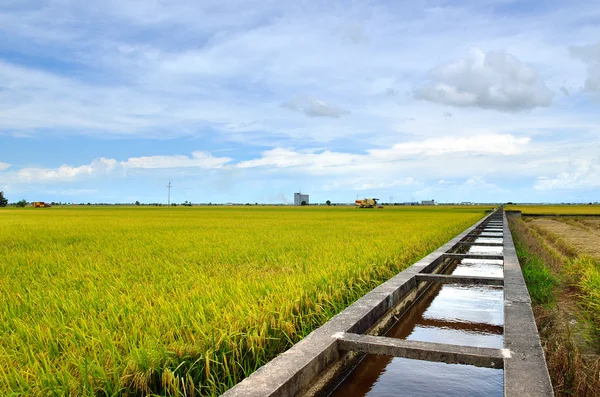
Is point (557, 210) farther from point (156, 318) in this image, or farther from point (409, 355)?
point (156, 318)

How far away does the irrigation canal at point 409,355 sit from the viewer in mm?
2299

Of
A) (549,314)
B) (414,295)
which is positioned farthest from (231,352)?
(549,314)

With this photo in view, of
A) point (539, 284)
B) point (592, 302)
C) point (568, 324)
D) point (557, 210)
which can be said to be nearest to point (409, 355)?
point (568, 324)

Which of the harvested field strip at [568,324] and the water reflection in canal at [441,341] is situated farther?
the water reflection in canal at [441,341]

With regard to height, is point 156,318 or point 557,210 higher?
point 557,210

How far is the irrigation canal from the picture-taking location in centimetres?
230

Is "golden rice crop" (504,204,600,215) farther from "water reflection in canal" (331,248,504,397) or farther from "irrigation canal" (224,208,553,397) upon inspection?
Result: "irrigation canal" (224,208,553,397)

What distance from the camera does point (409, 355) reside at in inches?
104

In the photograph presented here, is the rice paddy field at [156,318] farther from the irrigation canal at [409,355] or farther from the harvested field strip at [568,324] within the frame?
the harvested field strip at [568,324]

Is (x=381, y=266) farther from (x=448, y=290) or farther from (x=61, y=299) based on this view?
(x=61, y=299)

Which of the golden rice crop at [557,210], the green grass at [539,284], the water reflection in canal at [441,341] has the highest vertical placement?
the golden rice crop at [557,210]

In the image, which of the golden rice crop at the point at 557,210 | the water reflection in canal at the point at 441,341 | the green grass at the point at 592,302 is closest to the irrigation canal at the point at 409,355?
the water reflection in canal at the point at 441,341

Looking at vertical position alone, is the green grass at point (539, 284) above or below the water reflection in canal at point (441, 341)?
above

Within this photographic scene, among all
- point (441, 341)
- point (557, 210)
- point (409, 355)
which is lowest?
point (441, 341)
